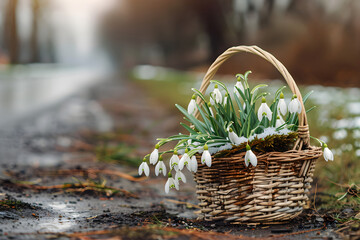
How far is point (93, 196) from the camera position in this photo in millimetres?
2902

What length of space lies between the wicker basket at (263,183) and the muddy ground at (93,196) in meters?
0.07

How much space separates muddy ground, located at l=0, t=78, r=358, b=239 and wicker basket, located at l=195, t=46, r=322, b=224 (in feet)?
0.23

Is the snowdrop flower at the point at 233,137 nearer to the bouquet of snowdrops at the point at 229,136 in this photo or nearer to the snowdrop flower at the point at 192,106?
the bouquet of snowdrops at the point at 229,136

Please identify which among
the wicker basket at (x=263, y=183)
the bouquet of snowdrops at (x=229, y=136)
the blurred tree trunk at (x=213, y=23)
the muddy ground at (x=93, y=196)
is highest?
the blurred tree trunk at (x=213, y=23)

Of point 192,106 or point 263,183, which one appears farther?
point 192,106

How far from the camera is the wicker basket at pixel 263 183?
2193 mm

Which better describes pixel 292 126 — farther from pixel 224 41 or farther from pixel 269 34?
pixel 224 41

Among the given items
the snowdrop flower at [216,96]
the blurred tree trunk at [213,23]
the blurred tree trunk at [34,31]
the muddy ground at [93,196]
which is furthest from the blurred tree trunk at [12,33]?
the snowdrop flower at [216,96]

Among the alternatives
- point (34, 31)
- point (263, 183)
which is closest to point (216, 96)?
point (263, 183)

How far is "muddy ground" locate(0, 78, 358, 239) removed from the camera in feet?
6.55

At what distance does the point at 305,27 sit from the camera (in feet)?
33.9

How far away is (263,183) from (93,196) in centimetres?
130

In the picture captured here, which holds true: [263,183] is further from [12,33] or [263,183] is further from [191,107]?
[12,33]

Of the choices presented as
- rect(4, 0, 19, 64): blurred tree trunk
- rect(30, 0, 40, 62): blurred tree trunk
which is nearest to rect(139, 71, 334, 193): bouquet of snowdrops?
rect(4, 0, 19, 64): blurred tree trunk
